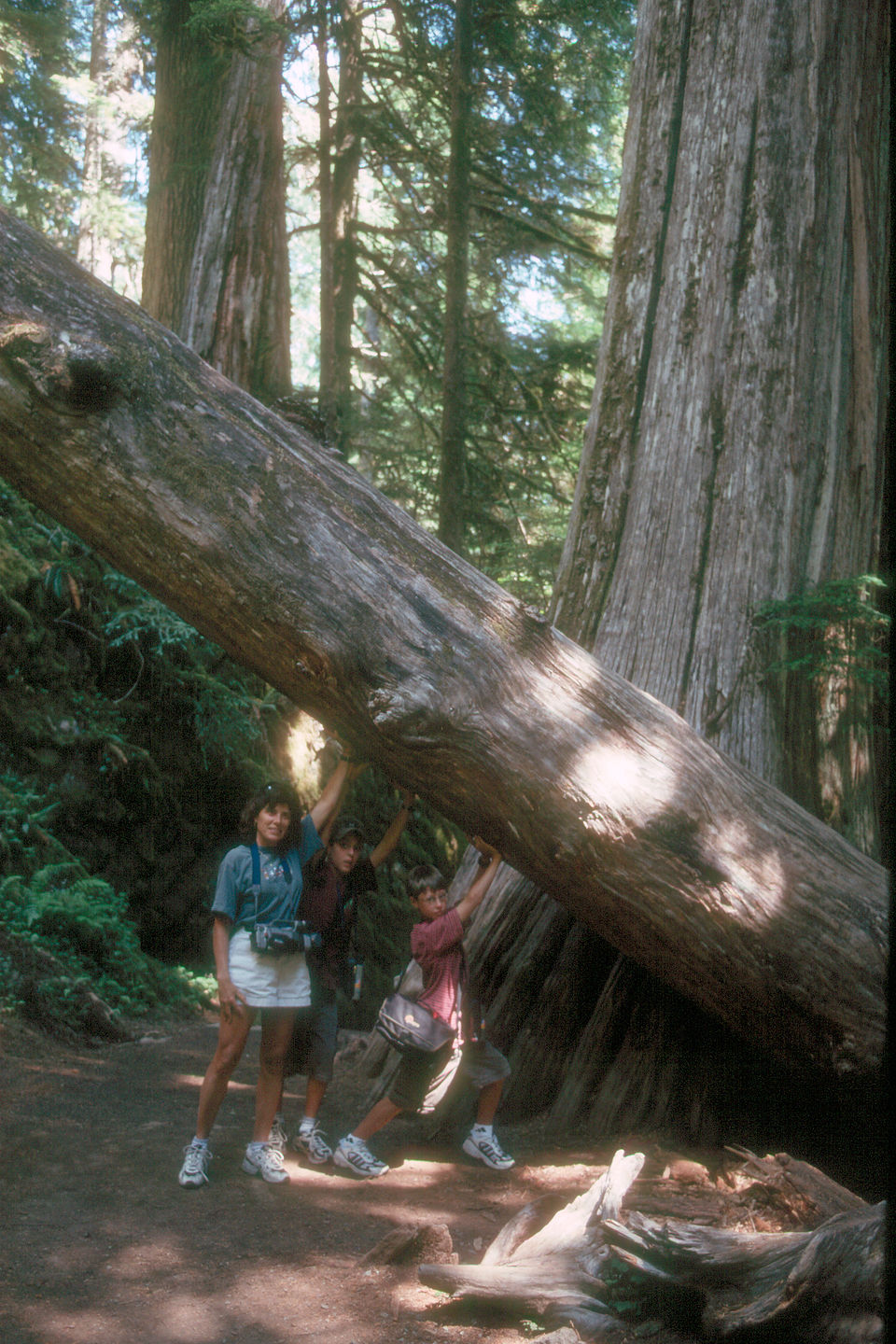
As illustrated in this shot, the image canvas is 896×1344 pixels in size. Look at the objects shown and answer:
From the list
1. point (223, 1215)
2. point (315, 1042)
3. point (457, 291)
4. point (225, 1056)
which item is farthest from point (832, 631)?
point (457, 291)

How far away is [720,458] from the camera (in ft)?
18.0

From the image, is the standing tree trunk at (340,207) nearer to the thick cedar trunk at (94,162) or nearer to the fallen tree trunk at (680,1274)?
the thick cedar trunk at (94,162)

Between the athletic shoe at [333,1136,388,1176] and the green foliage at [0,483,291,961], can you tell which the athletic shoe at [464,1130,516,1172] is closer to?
the athletic shoe at [333,1136,388,1176]

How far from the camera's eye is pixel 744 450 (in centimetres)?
543

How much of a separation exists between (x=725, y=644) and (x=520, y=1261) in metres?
3.21

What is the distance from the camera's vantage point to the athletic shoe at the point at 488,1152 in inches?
185

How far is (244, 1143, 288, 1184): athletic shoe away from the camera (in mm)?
4480

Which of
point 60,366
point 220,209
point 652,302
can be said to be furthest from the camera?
point 220,209

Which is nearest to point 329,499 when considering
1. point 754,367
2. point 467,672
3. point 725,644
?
point 467,672

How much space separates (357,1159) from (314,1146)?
0.95 ft

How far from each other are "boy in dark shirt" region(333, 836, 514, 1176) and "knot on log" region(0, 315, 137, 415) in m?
2.59

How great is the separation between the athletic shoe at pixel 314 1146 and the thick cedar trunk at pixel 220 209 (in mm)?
7869

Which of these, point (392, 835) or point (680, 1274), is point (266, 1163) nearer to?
point (392, 835)

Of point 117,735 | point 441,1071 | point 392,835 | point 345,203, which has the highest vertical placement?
point 345,203
